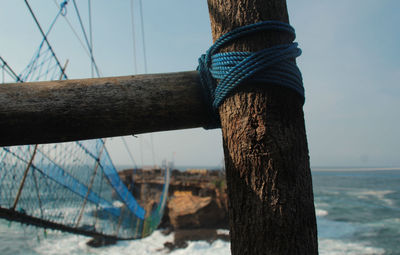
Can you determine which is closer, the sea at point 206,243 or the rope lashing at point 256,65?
the rope lashing at point 256,65

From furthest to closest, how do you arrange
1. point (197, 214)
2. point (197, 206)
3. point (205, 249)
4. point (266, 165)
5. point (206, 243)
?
point (197, 206), point (197, 214), point (206, 243), point (205, 249), point (266, 165)

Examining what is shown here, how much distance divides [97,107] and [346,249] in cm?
1452

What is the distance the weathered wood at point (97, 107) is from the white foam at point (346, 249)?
13.2 meters

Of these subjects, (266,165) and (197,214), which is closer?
(266,165)

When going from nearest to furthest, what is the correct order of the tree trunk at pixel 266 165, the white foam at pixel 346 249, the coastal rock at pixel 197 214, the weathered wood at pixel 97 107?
the tree trunk at pixel 266 165 < the weathered wood at pixel 97 107 < the white foam at pixel 346 249 < the coastal rock at pixel 197 214

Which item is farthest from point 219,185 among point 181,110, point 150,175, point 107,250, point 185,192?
point 181,110

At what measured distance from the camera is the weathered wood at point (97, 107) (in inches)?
30.0

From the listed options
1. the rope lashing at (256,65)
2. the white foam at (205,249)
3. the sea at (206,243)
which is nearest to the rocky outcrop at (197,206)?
the sea at (206,243)

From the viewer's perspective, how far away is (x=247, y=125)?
702 mm

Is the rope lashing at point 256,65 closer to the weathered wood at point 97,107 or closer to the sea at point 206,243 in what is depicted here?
the weathered wood at point 97,107

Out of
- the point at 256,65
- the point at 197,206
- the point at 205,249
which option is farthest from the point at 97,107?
the point at 197,206

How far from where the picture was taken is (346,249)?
1174 centimetres

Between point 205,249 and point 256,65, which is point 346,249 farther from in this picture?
point 256,65

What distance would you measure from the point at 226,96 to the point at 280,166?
26 centimetres
